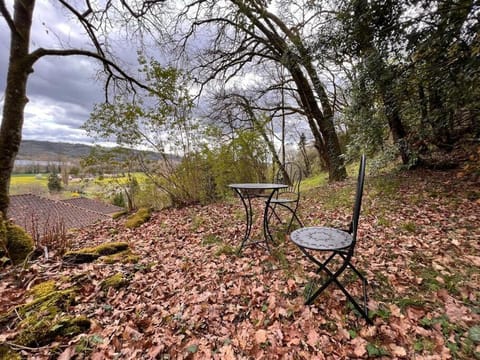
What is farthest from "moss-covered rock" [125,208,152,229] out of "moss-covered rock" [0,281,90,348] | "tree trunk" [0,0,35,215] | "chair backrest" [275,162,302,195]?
"chair backrest" [275,162,302,195]

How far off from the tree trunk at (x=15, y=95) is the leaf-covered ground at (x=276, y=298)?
1900 millimetres

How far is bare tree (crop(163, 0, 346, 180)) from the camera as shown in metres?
5.36

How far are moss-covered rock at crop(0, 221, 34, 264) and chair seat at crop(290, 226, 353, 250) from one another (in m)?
2.91

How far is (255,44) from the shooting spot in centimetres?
655

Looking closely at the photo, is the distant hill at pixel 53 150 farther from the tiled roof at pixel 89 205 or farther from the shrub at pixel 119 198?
the tiled roof at pixel 89 205

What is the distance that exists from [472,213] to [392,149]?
5.34 ft

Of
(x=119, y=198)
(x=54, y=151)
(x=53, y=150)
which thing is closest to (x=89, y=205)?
(x=53, y=150)

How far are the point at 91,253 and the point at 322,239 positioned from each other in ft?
8.59

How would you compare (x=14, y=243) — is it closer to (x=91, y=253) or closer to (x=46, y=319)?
(x=91, y=253)

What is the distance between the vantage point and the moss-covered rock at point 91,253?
231 centimetres

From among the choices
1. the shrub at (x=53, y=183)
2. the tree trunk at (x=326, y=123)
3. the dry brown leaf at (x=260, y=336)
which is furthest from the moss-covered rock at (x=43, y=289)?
the shrub at (x=53, y=183)

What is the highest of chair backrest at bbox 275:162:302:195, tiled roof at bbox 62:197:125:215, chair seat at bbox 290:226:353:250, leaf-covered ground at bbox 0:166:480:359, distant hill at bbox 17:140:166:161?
distant hill at bbox 17:140:166:161

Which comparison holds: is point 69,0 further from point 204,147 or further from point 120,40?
point 204,147

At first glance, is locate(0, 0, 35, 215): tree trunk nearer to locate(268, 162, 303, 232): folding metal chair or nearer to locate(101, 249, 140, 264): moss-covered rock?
locate(101, 249, 140, 264): moss-covered rock
